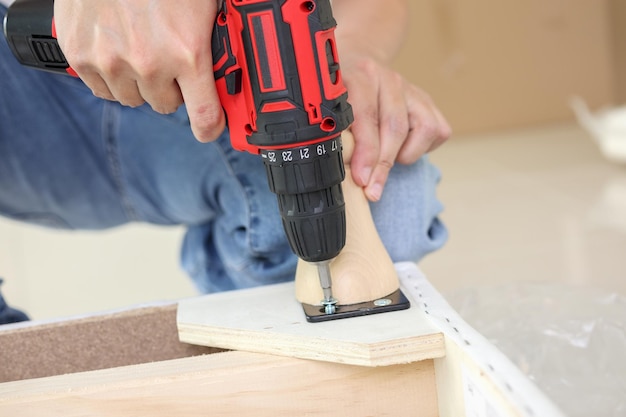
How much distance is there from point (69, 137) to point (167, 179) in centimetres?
16

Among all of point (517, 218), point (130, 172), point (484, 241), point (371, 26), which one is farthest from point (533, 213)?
point (130, 172)

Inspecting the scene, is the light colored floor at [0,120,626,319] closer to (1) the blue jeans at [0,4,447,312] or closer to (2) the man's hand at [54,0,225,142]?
(1) the blue jeans at [0,4,447,312]

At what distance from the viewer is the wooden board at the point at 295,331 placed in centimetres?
78

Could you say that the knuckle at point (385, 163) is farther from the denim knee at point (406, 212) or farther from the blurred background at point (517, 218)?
the blurred background at point (517, 218)

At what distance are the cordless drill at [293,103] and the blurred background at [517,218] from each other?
40 centimetres

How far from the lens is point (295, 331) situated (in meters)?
0.84

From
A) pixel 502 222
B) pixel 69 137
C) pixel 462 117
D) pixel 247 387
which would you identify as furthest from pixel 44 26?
pixel 462 117

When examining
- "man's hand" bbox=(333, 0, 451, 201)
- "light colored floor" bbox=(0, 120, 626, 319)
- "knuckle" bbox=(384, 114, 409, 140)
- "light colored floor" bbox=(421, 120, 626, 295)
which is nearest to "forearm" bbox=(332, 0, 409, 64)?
"man's hand" bbox=(333, 0, 451, 201)

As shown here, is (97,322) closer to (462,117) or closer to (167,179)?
(167,179)

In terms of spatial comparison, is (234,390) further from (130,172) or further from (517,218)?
(517,218)

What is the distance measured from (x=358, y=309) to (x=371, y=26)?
0.51 meters

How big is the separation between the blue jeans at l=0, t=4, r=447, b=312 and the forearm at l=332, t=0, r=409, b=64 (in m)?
0.19

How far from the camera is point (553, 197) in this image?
9.16 feet

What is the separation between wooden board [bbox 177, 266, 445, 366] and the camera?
78 centimetres
